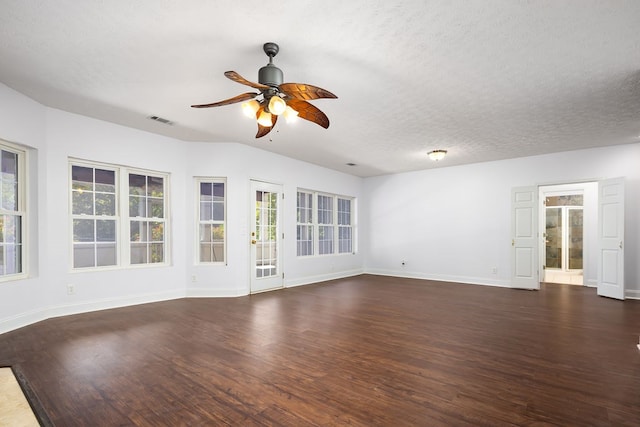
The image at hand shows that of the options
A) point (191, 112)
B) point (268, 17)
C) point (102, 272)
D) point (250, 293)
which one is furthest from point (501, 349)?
point (102, 272)

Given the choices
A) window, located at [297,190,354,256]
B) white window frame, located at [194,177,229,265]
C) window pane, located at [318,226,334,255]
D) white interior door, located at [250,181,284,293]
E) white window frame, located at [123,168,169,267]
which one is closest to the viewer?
white window frame, located at [123,168,169,267]

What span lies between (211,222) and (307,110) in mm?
3487

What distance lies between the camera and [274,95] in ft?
9.08

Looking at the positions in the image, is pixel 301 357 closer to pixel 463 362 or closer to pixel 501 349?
pixel 463 362

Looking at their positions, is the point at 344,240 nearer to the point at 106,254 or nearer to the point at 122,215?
the point at 122,215

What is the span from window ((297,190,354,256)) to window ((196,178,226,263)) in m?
1.93

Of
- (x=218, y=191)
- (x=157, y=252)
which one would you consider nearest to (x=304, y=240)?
(x=218, y=191)

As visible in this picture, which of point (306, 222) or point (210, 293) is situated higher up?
point (306, 222)

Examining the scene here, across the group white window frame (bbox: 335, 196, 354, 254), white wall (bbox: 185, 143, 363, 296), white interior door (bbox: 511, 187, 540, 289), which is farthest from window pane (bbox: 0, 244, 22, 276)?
white interior door (bbox: 511, 187, 540, 289)

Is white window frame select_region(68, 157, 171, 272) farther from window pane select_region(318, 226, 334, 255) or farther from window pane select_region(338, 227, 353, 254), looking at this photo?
window pane select_region(338, 227, 353, 254)

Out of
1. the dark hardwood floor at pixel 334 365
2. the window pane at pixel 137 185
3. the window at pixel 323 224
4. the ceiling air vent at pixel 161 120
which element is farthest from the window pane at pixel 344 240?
the ceiling air vent at pixel 161 120

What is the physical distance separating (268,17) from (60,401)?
3071 mm

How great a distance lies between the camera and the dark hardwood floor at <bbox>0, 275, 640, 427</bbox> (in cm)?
207

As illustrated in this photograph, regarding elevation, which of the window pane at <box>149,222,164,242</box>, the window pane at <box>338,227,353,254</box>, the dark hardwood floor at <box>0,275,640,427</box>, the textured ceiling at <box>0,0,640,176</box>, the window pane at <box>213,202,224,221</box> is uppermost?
the textured ceiling at <box>0,0,640,176</box>
